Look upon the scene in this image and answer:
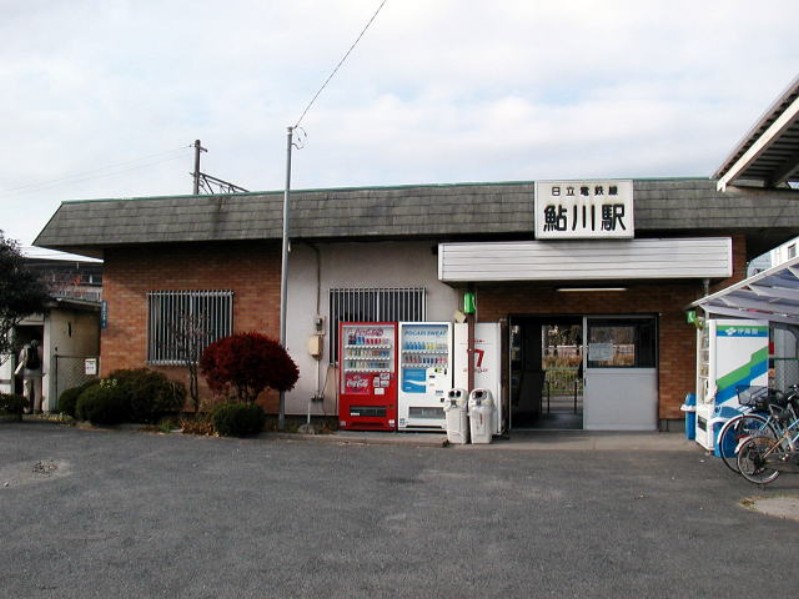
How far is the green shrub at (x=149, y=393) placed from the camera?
16.3 meters

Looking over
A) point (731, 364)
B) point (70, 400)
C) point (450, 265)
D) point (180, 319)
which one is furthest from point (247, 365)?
point (731, 364)

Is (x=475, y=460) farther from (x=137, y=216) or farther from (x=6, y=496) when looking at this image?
(x=137, y=216)

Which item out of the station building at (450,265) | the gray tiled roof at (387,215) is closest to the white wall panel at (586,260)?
the station building at (450,265)

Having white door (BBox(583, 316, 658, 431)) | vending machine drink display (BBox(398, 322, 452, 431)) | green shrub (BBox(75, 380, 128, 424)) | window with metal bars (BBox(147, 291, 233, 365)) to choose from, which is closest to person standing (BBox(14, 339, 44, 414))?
window with metal bars (BBox(147, 291, 233, 365))

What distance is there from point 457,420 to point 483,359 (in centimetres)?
130

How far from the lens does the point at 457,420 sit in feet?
48.4

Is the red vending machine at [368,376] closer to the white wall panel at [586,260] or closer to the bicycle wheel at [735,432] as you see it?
the white wall panel at [586,260]

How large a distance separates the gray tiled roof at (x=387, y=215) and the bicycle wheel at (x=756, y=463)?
18.3 ft

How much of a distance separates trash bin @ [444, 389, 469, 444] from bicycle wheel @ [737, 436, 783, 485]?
5277 mm

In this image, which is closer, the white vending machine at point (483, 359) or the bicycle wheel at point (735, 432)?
the bicycle wheel at point (735, 432)

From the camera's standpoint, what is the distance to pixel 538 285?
16219 millimetres

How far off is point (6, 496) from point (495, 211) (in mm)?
9547

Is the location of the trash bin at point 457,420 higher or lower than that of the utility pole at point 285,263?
lower

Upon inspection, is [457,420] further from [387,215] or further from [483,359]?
[387,215]
